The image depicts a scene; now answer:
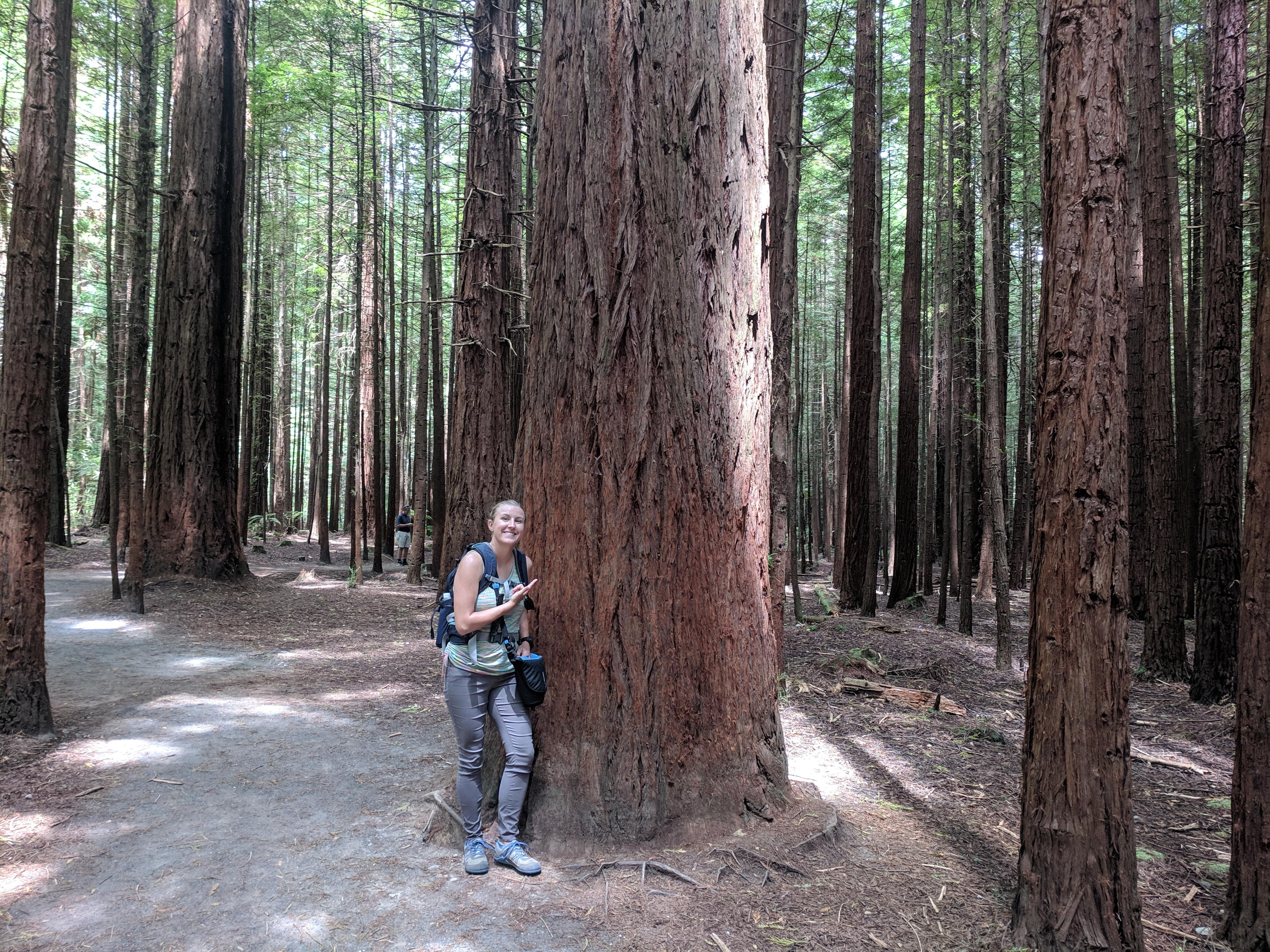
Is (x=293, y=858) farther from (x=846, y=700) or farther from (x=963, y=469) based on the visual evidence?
(x=963, y=469)

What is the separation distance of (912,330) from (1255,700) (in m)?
10.5

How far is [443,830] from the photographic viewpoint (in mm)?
4109

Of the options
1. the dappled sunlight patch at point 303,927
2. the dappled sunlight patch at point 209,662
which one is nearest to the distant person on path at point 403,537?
the dappled sunlight patch at point 209,662

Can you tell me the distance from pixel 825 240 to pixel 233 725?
29.3 metres

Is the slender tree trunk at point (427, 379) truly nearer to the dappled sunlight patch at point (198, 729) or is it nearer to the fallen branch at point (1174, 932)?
the dappled sunlight patch at point (198, 729)

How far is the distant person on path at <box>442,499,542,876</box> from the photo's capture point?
377 cm

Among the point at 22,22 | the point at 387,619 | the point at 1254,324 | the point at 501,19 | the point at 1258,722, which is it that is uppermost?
the point at 22,22

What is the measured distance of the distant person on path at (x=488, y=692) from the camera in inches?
148

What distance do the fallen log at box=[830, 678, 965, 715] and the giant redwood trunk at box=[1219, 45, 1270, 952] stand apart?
374 cm

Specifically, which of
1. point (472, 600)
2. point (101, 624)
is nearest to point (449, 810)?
point (472, 600)

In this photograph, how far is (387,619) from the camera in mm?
11312

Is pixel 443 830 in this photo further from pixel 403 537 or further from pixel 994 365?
pixel 403 537

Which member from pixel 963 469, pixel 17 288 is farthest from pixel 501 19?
pixel 963 469

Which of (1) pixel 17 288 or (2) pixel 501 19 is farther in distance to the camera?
(2) pixel 501 19
